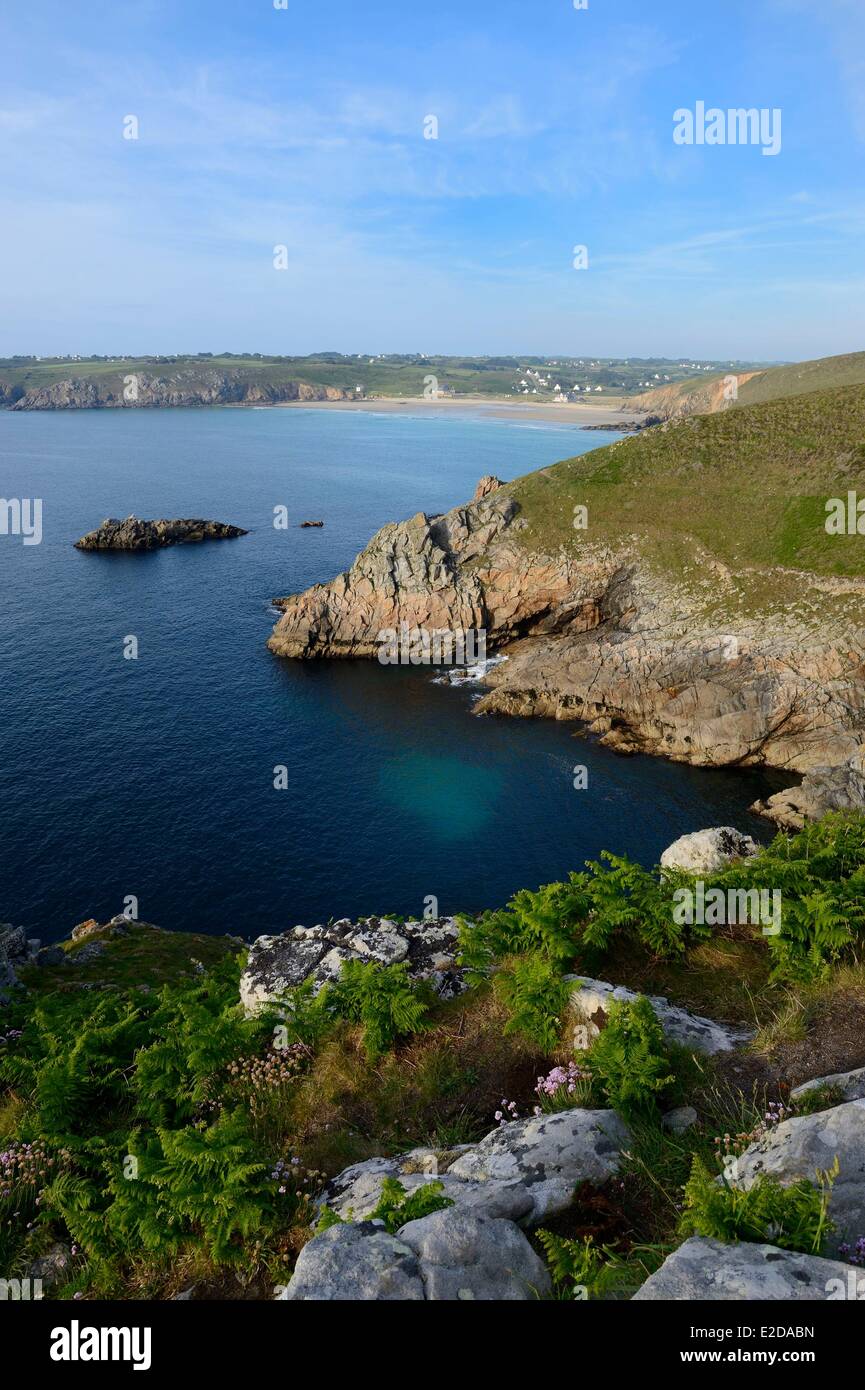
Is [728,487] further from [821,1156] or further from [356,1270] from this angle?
[356,1270]

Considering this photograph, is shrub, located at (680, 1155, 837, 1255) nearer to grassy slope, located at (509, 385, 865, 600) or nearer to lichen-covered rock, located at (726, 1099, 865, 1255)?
lichen-covered rock, located at (726, 1099, 865, 1255)

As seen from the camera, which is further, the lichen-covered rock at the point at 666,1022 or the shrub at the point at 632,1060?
the lichen-covered rock at the point at 666,1022

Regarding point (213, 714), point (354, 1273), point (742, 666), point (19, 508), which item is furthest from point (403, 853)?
point (19, 508)

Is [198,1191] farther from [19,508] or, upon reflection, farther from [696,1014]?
[19,508]

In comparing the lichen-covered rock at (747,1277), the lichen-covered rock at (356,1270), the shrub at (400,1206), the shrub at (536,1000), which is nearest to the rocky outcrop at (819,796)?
the shrub at (536,1000)

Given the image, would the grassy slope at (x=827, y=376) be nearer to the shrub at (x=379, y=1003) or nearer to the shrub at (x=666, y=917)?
the shrub at (x=666, y=917)

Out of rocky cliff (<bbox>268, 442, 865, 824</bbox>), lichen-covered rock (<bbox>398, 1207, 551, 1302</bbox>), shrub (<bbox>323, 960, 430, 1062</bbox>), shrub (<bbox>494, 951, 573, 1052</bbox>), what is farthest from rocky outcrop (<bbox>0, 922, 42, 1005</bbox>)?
rocky cliff (<bbox>268, 442, 865, 824</bbox>)
